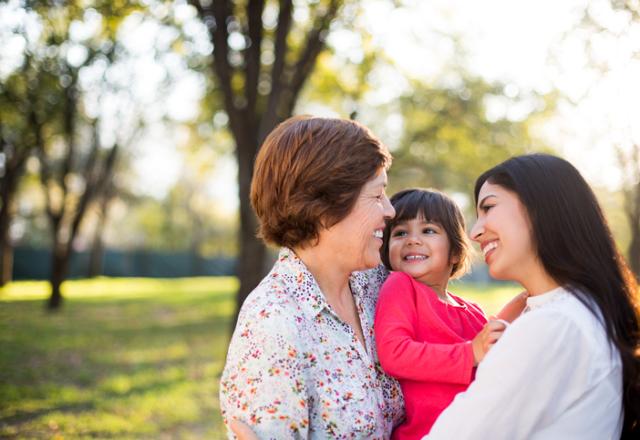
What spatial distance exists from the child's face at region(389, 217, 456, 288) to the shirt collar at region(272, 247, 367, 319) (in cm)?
57

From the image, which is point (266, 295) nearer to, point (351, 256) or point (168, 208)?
point (351, 256)

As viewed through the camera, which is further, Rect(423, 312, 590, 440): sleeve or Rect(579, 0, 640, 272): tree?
Rect(579, 0, 640, 272): tree

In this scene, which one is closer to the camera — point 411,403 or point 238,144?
point 411,403

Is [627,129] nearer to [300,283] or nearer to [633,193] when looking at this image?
[633,193]

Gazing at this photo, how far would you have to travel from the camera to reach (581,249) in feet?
7.12

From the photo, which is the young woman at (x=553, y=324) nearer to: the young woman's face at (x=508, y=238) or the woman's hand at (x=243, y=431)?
the young woman's face at (x=508, y=238)

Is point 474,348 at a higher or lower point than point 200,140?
higher

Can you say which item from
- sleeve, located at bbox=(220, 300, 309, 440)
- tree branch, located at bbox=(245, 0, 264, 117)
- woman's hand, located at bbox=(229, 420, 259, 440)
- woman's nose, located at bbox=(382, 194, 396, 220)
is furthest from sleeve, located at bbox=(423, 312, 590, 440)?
tree branch, located at bbox=(245, 0, 264, 117)

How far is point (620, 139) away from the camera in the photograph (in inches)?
538

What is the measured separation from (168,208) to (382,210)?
5040 cm

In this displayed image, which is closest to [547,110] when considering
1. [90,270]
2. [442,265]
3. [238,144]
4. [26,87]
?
[238,144]

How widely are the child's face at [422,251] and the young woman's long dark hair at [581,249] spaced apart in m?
0.69

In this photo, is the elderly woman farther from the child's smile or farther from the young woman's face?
the young woman's face

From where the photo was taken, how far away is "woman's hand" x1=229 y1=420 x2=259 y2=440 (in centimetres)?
211
